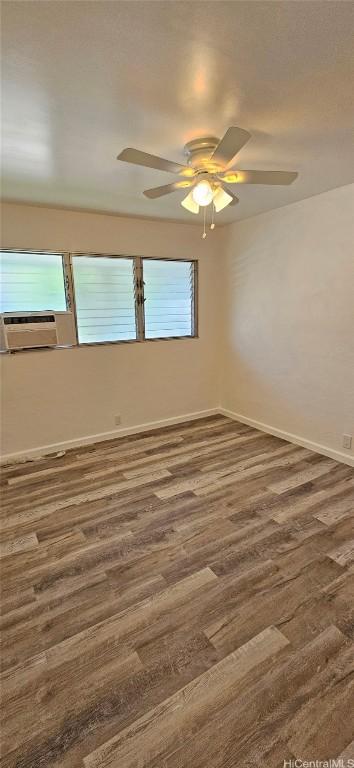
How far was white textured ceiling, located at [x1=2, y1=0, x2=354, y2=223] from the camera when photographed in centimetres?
107

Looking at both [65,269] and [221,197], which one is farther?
[65,269]

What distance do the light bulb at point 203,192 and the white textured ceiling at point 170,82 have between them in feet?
0.78

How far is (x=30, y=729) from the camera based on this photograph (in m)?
1.22

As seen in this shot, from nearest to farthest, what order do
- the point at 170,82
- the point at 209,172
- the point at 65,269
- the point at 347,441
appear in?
the point at 170,82, the point at 209,172, the point at 347,441, the point at 65,269

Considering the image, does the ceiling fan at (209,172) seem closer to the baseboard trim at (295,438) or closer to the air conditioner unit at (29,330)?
the air conditioner unit at (29,330)

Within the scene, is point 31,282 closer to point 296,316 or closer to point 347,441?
point 296,316

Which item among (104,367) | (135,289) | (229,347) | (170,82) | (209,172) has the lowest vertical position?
(104,367)

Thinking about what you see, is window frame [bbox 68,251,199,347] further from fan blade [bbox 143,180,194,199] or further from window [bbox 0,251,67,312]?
fan blade [bbox 143,180,194,199]

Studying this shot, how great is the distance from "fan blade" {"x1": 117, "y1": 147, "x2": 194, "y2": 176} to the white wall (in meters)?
1.69

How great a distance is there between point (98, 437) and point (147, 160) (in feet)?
9.24

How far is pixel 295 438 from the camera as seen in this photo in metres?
3.54


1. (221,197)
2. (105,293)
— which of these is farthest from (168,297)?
(221,197)

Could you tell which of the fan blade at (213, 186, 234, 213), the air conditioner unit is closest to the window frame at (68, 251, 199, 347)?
the air conditioner unit

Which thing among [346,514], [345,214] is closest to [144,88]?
[345,214]
